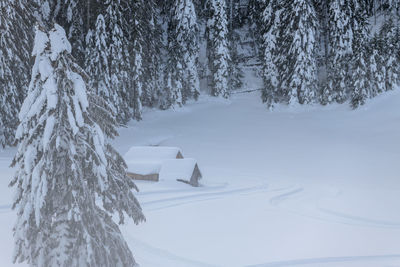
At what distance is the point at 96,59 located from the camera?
2123 cm

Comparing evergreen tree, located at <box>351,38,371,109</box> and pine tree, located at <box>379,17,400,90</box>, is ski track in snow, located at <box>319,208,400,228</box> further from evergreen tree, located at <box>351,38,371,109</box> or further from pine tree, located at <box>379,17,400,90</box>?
pine tree, located at <box>379,17,400,90</box>

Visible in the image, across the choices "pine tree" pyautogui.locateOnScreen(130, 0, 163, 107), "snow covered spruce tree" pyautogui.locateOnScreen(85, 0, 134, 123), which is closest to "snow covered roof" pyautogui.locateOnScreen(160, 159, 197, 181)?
"snow covered spruce tree" pyautogui.locateOnScreen(85, 0, 134, 123)

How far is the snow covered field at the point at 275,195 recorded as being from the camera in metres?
7.09

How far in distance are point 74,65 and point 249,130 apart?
1806 cm

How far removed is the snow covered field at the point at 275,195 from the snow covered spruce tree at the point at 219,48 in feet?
24.0

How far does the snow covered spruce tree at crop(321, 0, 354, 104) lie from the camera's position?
26672 mm

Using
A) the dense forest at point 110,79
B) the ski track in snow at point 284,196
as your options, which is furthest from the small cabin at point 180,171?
the dense forest at point 110,79

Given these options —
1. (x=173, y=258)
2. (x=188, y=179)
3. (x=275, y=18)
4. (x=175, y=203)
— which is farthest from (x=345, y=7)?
(x=173, y=258)

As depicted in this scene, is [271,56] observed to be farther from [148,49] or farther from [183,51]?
[148,49]

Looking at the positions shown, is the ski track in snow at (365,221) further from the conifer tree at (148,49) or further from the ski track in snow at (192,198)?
the conifer tree at (148,49)

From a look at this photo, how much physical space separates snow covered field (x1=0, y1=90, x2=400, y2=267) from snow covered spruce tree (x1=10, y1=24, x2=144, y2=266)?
8.53ft

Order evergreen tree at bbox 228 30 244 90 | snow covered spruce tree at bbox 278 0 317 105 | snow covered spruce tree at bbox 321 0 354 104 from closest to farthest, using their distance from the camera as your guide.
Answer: snow covered spruce tree at bbox 278 0 317 105 → snow covered spruce tree at bbox 321 0 354 104 → evergreen tree at bbox 228 30 244 90

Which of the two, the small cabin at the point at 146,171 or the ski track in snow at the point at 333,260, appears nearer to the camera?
the ski track in snow at the point at 333,260

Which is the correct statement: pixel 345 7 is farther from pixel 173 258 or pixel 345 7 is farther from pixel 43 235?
pixel 43 235
